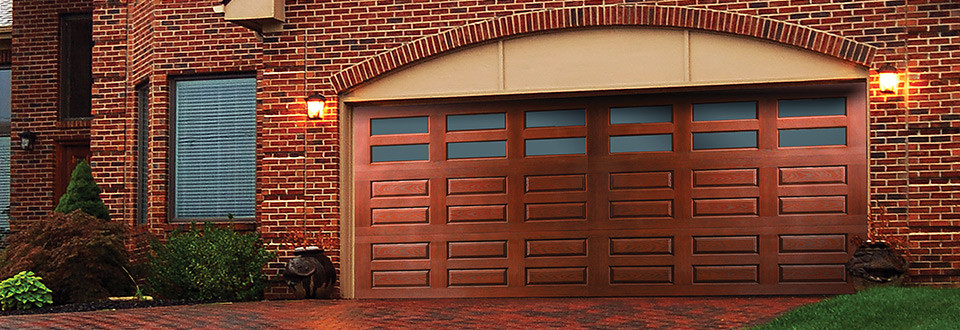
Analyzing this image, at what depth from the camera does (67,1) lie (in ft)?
60.1

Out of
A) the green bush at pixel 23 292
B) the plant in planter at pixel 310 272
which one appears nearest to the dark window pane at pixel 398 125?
the plant in planter at pixel 310 272

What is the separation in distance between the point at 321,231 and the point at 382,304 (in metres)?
1.56

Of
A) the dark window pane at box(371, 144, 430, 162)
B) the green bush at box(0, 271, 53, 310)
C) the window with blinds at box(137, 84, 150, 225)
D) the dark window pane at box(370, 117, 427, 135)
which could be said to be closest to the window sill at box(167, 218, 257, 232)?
the window with blinds at box(137, 84, 150, 225)

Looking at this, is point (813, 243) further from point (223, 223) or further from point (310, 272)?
point (223, 223)

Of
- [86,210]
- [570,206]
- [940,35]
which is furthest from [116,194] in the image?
[940,35]

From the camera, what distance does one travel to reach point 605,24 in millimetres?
13172

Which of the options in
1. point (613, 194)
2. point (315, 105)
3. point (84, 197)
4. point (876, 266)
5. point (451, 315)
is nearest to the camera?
point (451, 315)

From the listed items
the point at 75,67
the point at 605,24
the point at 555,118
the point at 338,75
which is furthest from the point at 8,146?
the point at 605,24

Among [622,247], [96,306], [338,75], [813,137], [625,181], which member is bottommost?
[96,306]

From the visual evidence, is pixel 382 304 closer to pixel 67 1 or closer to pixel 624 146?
pixel 624 146

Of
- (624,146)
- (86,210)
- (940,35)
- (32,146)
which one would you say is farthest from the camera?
(32,146)

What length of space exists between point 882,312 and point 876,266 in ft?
8.47

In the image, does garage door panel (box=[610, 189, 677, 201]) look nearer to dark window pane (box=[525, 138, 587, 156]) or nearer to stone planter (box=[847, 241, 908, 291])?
dark window pane (box=[525, 138, 587, 156])

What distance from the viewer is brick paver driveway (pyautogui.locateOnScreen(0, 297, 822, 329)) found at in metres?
10.2
